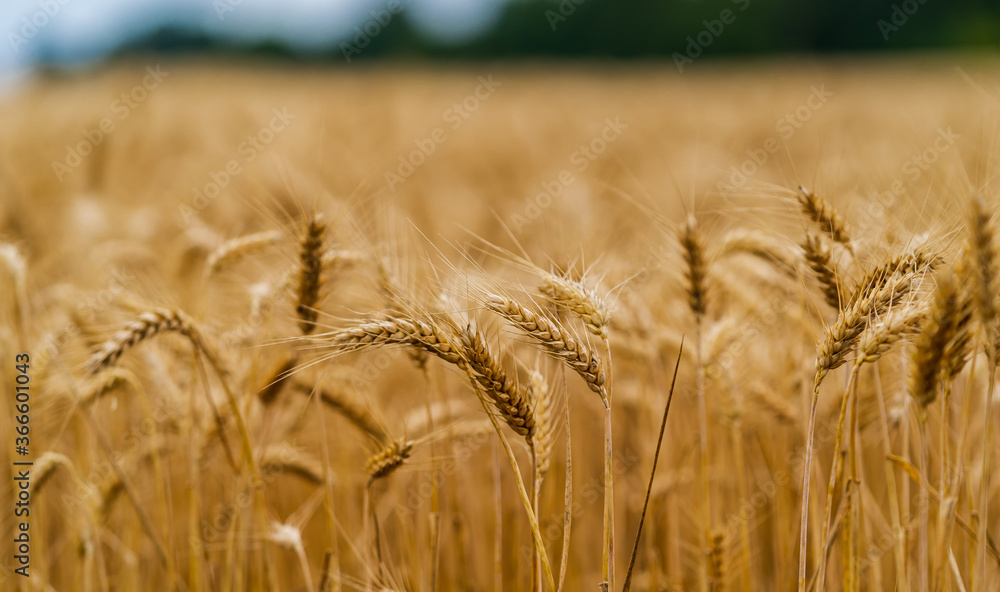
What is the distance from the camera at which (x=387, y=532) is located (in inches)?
89.7

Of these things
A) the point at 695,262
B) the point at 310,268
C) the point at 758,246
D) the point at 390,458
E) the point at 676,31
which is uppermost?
the point at 676,31

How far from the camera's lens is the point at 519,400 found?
0.99 metres

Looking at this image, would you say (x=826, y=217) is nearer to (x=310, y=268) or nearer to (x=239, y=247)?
(x=310, y=268)

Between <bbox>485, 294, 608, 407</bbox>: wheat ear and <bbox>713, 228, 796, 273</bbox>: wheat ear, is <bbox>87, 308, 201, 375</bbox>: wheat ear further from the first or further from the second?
<bbox>713, 228, 796, 273</bbox>: wheat ear

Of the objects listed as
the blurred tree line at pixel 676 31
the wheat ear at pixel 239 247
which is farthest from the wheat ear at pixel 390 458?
the blurred tree line at pixel 676 31

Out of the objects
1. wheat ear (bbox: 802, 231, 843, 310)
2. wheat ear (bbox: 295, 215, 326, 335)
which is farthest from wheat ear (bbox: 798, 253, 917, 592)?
wheat ear (bbox: 295, 215, 326, 335)

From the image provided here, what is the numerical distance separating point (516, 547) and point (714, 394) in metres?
0.96

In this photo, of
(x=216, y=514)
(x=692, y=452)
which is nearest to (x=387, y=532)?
(x=216, y=514)

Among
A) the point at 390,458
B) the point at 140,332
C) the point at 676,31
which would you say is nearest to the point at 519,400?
the point at 390,458

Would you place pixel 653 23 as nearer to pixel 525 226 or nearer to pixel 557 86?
pixel 557 86

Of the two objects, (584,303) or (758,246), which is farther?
(758,246)

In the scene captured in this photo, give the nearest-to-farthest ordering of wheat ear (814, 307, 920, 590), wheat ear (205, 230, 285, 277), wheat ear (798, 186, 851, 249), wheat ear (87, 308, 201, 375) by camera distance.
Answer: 1. wheat ear (814, 307, 920, 590)
2. wheat ear (87, 308, 201, 375)
3. wheat ear (798, 186, 851, 249)
4. wheat ear (205, 230, 285, 277)

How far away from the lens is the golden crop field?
1.07m

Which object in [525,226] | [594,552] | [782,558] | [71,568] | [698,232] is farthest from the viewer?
[525,226]
